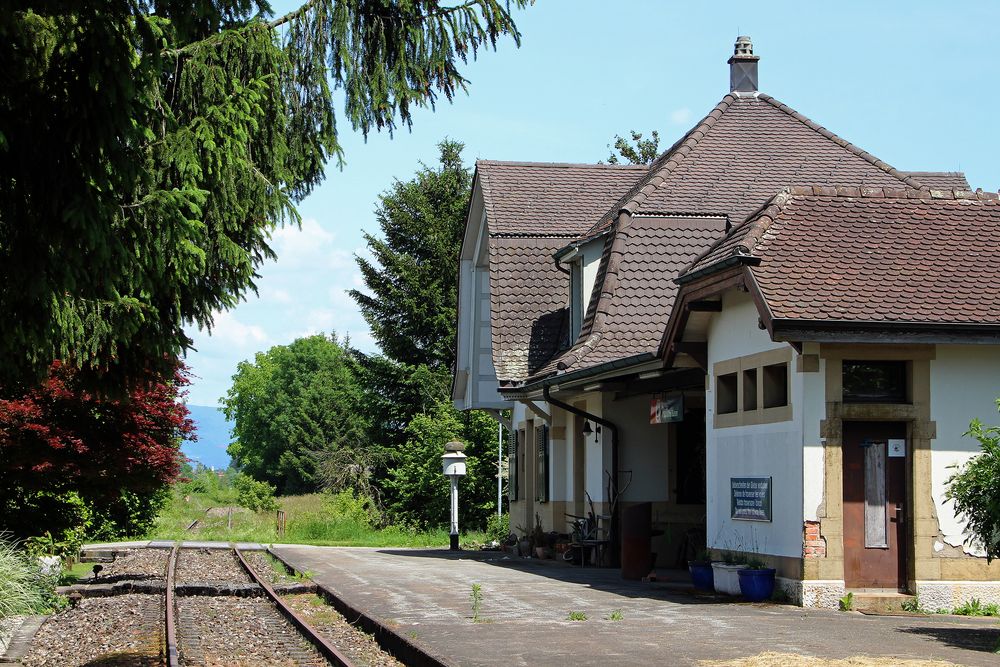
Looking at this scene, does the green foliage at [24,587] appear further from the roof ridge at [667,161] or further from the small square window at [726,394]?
the roof ridge at [667,161]

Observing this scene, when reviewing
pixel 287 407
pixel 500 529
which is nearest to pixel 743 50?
pixel 500 529

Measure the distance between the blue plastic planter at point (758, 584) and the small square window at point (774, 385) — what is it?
199 centimetres

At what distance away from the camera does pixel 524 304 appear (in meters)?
27.1

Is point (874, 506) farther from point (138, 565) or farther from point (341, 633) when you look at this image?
point (138, 565)

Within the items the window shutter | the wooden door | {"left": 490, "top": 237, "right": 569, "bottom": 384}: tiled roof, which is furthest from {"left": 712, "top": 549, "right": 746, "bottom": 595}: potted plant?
the window shutter

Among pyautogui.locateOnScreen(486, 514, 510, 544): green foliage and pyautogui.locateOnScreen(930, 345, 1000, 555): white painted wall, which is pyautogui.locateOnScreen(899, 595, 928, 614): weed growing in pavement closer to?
pyautogui.locateOnScreen(930, 345, 1000, 555): white painted wall

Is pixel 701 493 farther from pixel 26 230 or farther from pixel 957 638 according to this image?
pixel 26 230

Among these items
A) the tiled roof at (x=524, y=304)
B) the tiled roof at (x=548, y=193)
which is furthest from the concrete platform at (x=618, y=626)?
the tiled roof at (x=548, y=193)

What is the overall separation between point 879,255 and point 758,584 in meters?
4.23

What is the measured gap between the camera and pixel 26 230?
818cm

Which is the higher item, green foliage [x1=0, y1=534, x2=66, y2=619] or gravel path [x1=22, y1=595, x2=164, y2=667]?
green foliage [x1=0, y1=534, x2=66, y2=619]

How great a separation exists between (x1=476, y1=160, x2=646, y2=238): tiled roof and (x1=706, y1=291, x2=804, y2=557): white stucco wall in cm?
1129

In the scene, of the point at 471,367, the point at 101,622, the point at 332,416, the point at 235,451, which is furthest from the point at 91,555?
the point at 235,451

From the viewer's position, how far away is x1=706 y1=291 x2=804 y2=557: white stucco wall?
14.6 metres
